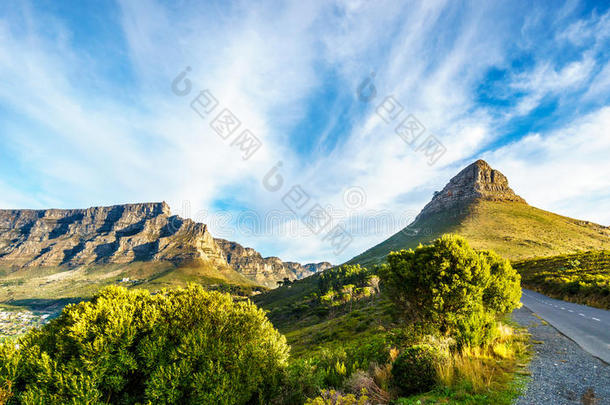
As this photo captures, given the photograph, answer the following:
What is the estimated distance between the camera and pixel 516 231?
11225cm

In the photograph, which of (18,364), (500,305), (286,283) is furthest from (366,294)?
(286,283)

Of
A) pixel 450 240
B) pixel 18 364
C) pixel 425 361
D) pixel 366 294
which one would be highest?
pixel 450 240

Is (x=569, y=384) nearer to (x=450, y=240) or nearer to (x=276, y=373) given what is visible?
(x=450, y=240)

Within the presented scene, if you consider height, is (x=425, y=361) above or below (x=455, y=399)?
above

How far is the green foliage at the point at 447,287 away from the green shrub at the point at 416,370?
3.27m

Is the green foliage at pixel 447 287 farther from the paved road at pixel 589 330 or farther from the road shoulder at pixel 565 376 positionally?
the paved road at pixel 589 330

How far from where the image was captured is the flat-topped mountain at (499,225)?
9707 centimetres

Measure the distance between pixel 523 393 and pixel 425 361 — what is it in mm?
2500

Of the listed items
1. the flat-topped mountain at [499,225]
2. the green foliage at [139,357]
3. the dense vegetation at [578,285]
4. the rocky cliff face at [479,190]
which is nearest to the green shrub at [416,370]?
the green foliage at [139,357]

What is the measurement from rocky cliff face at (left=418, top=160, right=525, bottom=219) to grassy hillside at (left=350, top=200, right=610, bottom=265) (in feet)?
40.3

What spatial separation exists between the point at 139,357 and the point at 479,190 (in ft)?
692

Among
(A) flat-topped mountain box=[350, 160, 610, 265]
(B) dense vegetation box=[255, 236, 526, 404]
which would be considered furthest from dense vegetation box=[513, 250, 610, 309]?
(A) flat-topped mountain box=[350, 160, 610, 265]

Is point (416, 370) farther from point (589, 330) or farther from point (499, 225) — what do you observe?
point (499, 225)

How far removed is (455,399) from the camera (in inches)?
278
